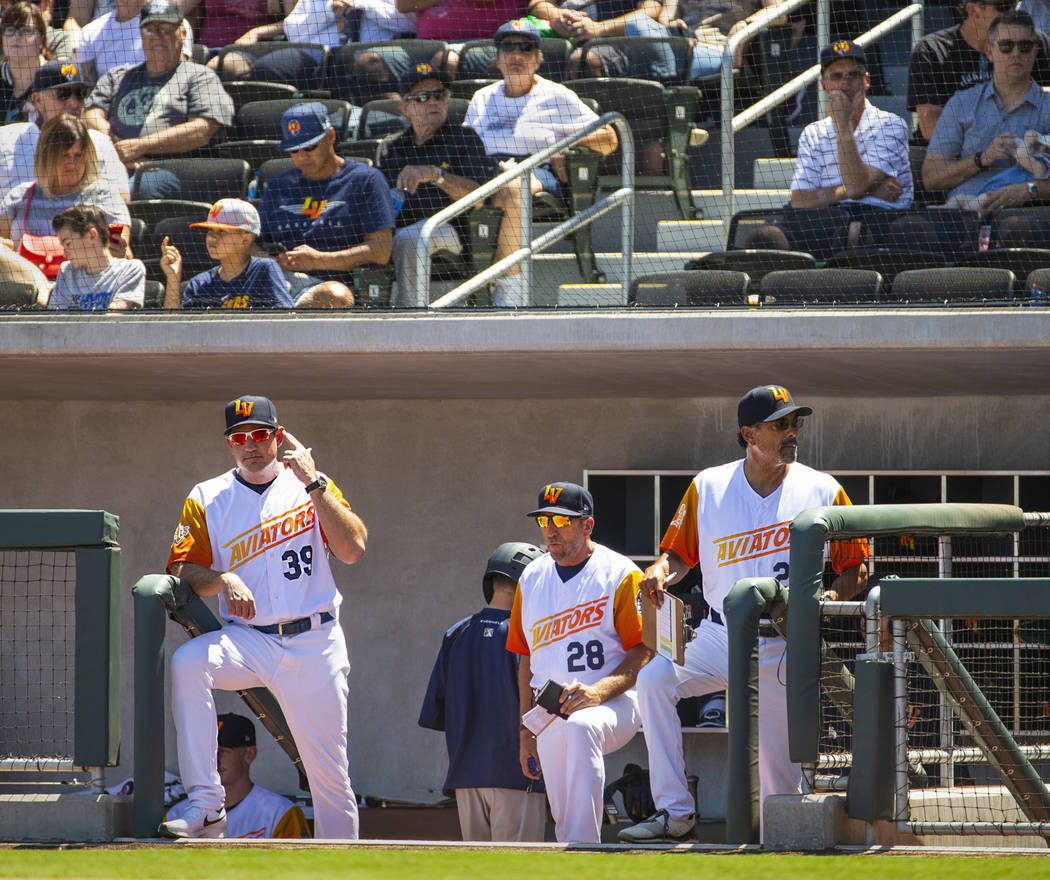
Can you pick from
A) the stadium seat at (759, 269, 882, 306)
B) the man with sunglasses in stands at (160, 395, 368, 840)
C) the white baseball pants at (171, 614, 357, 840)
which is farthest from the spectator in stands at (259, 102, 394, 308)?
the white baseball pants at (171, 614, 357, 840)

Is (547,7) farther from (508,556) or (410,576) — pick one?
(508,556)

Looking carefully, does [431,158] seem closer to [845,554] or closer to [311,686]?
[311,686]

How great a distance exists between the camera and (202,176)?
8.27 metres

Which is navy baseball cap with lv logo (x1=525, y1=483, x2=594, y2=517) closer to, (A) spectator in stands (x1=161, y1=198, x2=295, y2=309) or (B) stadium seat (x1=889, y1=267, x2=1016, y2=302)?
(B) stadium seat (x1=889, y1=267, x2=1016, y2=302)

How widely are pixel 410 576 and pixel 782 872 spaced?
436 cm

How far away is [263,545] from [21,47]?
18.8ft

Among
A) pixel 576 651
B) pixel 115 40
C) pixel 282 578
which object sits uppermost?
pixel 115 40

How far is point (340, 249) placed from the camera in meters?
6.99

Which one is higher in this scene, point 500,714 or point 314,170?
point 314,170

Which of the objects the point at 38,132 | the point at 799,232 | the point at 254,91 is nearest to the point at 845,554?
the point at 799,232

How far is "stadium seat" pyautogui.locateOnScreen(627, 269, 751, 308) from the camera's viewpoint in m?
6.26

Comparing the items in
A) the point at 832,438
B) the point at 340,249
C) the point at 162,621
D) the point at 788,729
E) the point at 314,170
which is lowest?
the point at 788,729

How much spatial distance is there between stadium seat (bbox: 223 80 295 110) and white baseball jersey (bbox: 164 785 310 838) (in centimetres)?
487

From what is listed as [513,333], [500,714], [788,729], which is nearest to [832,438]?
[513,333]
